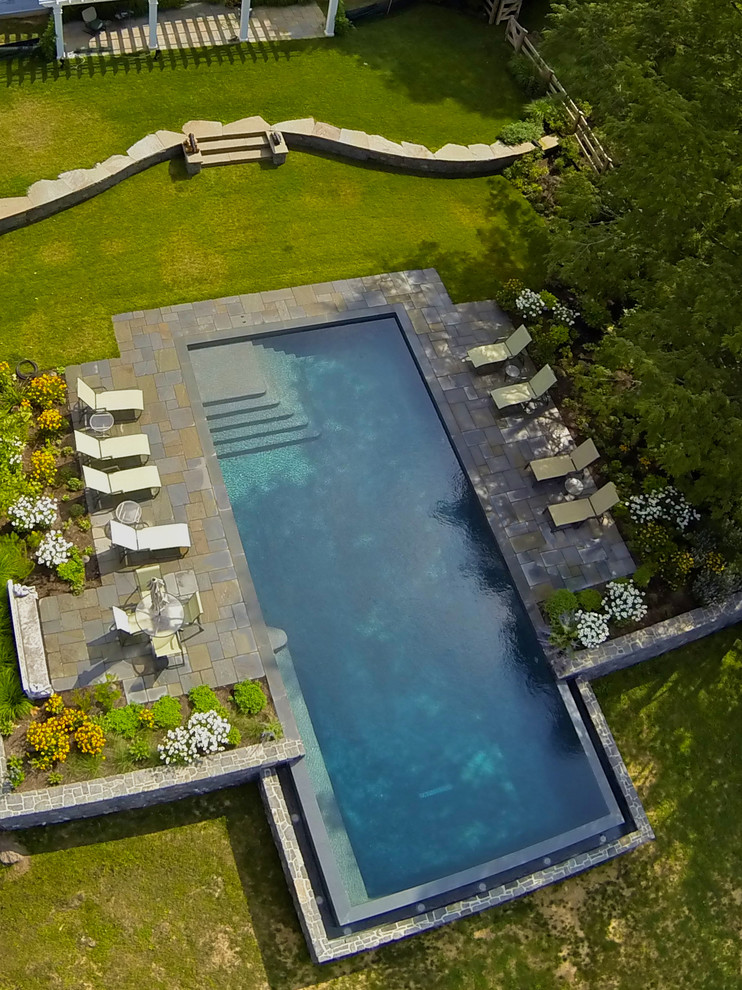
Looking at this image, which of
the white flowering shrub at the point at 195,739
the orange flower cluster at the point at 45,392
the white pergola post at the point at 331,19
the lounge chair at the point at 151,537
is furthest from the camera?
the white pergola post at the point at 331,19

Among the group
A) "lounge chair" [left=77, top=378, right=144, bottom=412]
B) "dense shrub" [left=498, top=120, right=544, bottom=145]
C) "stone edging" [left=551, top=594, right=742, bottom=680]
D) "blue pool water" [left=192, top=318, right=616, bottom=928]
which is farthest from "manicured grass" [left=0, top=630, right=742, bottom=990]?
"dense shrub" [left=498, top=120, right=544, bottom=145]

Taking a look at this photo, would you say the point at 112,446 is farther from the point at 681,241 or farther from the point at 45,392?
the point at 681,241

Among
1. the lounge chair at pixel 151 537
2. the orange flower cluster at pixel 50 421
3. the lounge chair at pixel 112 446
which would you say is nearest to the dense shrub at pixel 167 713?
the lounge chair at pixel 151 537

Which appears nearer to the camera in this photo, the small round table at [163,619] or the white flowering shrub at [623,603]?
the small round table at [163,619]

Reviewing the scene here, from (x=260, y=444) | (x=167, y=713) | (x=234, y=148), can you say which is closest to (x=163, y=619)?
(x=167, y=713)

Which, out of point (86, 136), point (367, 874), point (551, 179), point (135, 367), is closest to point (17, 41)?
point (86, 136)

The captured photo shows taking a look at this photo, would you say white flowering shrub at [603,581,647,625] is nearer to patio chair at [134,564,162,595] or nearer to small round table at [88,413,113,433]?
patio chair at [134,564,162,595]

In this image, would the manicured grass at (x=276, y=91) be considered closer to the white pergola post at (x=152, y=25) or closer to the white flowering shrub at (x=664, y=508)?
the white pergola post at (x=152, y=25)
